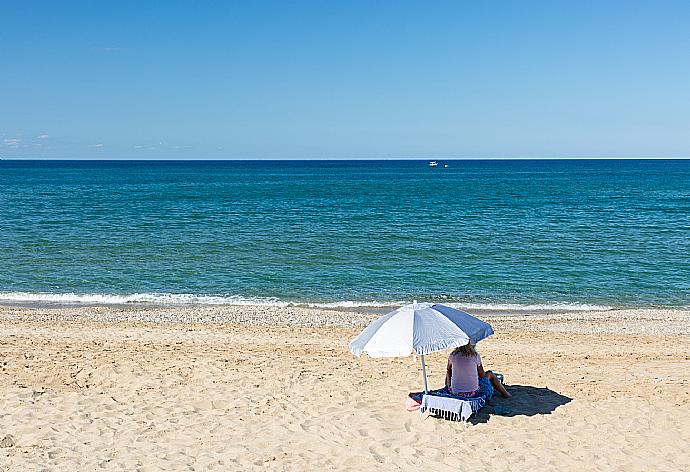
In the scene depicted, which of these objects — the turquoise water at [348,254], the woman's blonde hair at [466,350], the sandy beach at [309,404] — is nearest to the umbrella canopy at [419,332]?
the woman's blonde hair at [466,350]

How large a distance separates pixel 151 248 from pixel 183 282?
8275 millimetres

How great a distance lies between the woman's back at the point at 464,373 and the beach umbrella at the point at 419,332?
0.67 meters

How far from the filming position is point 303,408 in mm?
11406

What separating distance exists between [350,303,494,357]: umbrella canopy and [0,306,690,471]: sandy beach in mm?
1263

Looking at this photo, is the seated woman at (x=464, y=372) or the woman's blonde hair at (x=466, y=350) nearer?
the woman's blonde hair at (x=466, y=350)

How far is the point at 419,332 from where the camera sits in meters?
10.2

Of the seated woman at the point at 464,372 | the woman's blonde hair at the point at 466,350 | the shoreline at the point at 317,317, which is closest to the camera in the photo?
the woman's blonde hair at the point at 466,350

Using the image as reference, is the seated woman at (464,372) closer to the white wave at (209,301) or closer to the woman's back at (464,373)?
the woman's back at (464,373)

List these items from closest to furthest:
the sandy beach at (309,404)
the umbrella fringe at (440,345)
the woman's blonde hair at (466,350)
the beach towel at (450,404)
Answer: the sandy beach at (309,404) → the umbrella fringe at (440,345) → the beach towel at (450,404) → the woman's blonde hair at (466,350)

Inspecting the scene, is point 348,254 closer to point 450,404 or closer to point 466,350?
point 466,350

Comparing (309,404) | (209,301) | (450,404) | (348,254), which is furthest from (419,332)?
(348,254)

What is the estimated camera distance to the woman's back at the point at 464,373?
11.0 meters

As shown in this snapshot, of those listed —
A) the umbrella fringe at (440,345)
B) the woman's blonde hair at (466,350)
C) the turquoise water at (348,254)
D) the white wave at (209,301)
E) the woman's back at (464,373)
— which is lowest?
the white wave at (209,301)

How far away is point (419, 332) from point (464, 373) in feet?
4.65
